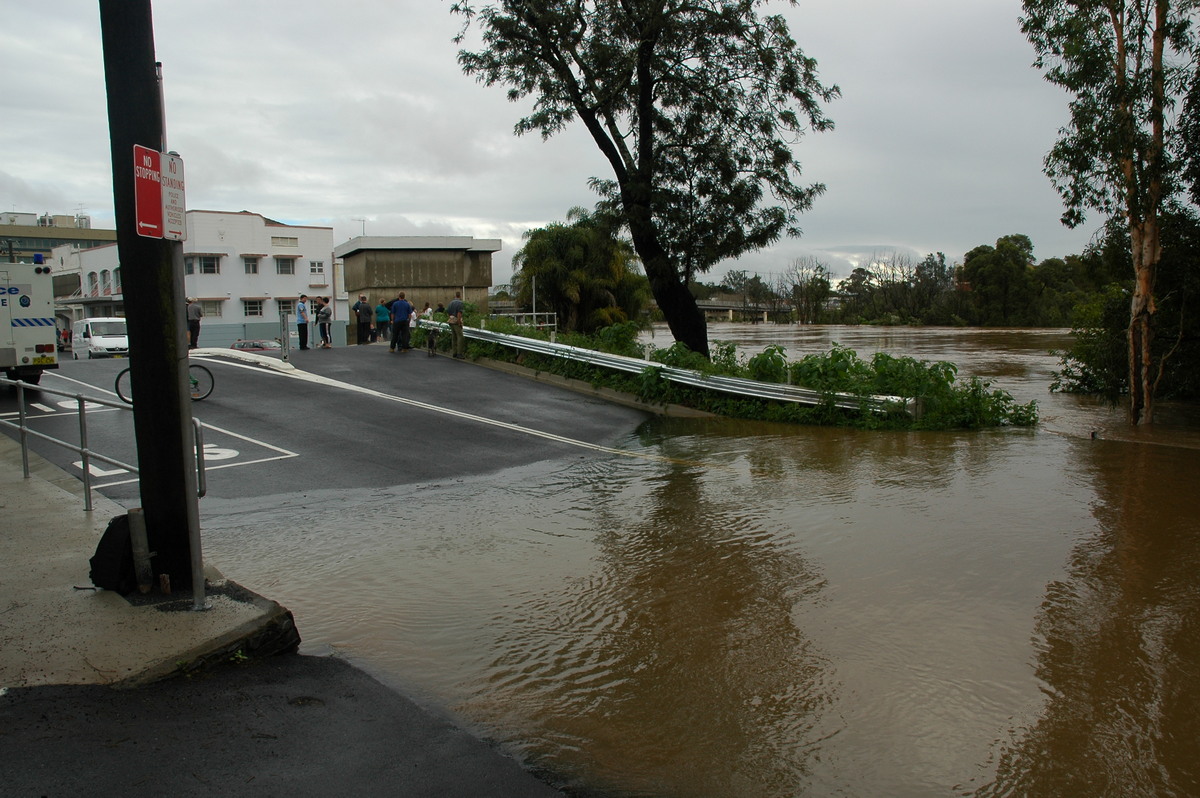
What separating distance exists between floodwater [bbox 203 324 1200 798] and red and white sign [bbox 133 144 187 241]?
2569 mm

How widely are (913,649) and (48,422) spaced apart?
523 inches

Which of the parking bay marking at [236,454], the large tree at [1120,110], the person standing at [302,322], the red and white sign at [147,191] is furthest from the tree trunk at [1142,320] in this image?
the person standing at [302,322]

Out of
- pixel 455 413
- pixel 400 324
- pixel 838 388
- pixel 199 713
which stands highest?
pixel 400 324

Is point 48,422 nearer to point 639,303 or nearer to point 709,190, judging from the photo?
point 709,190

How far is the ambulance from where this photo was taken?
18562 millimetres

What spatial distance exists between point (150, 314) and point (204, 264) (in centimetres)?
6189

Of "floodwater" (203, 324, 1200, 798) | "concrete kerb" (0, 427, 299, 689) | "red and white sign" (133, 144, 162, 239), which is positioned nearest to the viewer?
"floodwater" (203, 324, 1200, 798)

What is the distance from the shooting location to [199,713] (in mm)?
4250

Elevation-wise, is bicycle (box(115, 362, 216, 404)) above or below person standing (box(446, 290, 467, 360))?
below

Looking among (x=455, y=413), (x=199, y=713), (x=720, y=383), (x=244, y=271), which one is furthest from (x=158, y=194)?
(x=244, y=271)

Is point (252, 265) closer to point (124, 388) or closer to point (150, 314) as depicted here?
point (124, 388)

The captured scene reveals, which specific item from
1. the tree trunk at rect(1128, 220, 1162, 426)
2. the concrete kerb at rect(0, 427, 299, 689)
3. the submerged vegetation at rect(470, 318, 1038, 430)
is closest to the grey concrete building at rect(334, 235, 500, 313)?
the submerged vegetation at rect(470, 318, 1038, 430)

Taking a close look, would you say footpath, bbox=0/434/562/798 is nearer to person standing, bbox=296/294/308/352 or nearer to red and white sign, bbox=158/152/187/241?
red and white sign, bbox=158/152/187/241

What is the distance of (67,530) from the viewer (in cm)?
728
